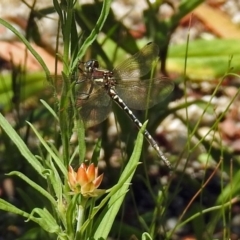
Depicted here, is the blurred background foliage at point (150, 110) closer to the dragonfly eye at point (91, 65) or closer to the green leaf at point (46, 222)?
the dragonfly eye at point (91, 65)

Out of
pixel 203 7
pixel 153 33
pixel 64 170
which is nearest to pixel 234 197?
pixel 153 33

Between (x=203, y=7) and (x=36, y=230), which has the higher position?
(x=203, y=7)

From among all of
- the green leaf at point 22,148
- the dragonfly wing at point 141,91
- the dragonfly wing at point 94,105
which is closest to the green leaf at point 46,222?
the green leaf at point 22,148

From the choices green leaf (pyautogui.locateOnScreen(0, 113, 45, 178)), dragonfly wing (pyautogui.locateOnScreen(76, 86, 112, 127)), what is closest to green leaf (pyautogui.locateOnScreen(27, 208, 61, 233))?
green leaf (pyautogui.locateOnScreen(0, 113, 45, 178))

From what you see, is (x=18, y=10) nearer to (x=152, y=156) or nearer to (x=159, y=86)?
(x=152, y=156)


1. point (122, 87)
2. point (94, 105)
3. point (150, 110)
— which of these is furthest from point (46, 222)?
point (150, 110)

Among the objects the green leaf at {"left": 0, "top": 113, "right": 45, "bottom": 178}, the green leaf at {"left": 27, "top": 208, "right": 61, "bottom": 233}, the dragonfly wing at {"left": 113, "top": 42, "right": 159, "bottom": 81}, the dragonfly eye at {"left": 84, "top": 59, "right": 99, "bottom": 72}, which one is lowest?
the green leaf at {"left": 27, "top": 208, "right": 61, "bottom": 233}

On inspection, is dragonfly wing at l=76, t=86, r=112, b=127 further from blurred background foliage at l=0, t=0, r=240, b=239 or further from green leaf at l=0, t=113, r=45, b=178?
green leaf at l=0, t=113, r=45, b=178
